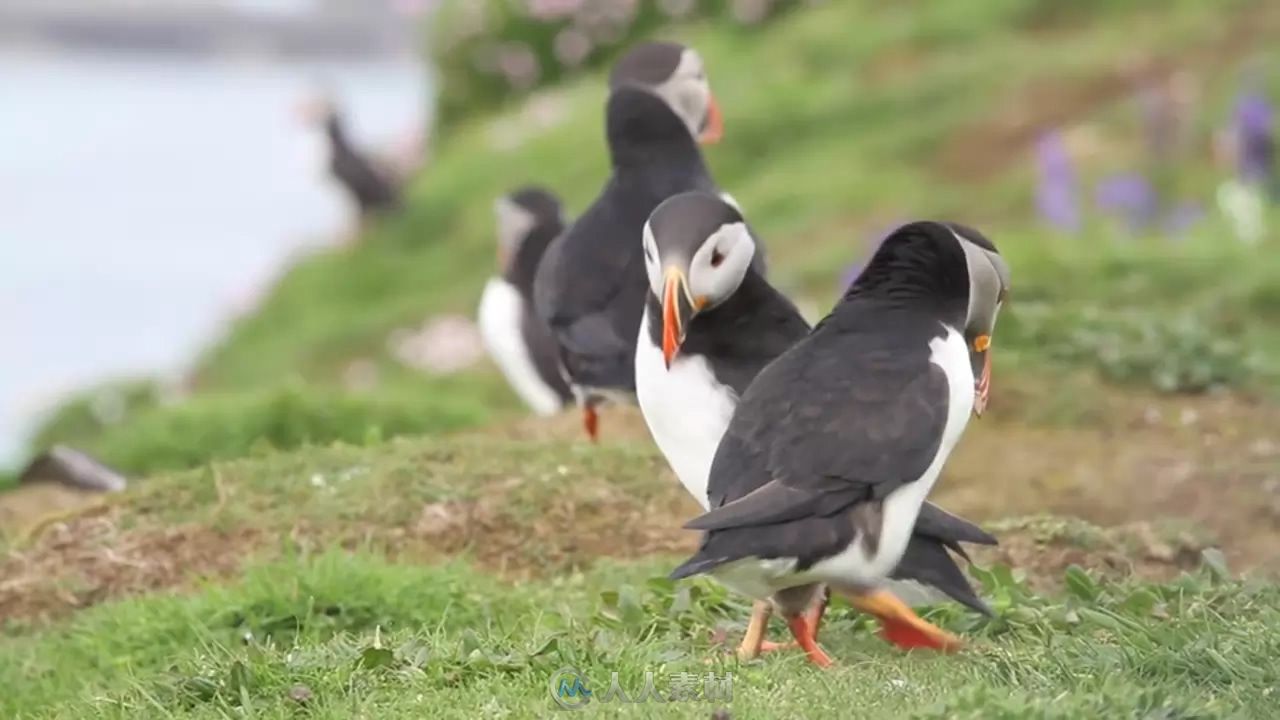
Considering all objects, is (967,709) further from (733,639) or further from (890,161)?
(890,161)

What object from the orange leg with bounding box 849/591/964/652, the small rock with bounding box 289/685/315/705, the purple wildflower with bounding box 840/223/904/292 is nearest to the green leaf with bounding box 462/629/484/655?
the small rock with bounding box 289/685/315/705

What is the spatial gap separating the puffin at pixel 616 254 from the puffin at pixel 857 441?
1950mm

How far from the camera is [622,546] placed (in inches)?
235

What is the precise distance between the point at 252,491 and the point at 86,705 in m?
1.90

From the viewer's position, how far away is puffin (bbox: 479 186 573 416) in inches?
360

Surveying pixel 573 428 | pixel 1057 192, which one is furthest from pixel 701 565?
pixel 1057 192

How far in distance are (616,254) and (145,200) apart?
1743 centimetres

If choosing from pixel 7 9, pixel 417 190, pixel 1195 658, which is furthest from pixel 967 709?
pixel 7 9

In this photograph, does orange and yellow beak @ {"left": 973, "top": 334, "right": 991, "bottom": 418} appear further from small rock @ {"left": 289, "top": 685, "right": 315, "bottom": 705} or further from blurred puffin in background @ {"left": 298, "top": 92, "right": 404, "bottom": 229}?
blurred puffin in background @ {"left": 298, "top": 92, "right": 404, "bottom": 229}

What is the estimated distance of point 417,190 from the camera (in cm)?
1795

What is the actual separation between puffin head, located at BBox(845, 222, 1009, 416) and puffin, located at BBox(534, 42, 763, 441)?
191cm

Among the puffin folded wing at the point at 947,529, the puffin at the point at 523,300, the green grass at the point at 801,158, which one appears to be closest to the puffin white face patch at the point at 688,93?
the puffin at the point at 523,300

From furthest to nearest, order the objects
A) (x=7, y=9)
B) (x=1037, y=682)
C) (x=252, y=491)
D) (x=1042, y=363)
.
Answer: (x=7, y=9)
(x=1042, y=363)
(x=252, y=491)
(x=1037, y=682)

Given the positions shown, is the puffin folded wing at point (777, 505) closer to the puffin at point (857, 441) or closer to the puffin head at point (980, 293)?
the puffin at point (857, 441)
